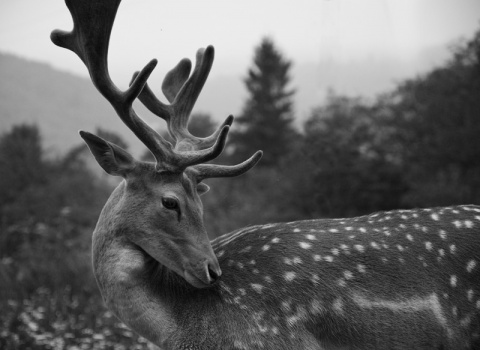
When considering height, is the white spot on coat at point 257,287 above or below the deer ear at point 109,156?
below

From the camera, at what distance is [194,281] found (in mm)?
3377

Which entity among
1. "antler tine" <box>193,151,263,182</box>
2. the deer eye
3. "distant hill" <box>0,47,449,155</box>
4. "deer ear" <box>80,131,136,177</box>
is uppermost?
"distant hill" <box>0,47,449,155</box>

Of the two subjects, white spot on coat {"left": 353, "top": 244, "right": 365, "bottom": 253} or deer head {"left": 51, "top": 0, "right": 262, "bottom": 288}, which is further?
white spot on coat {"left": 353, "top": 244, "right": 365, "bottom": 253}

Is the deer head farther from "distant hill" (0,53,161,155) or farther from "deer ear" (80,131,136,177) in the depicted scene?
"distant hill" (0,53,161,155)

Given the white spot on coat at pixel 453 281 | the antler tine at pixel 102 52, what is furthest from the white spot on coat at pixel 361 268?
the antler tine at pixel 102 52

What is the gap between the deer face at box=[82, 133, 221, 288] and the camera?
11.2 feet

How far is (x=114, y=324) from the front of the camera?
6.75m

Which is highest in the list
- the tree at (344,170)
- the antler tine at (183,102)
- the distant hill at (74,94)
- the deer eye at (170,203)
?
the distant hill at (74,94)

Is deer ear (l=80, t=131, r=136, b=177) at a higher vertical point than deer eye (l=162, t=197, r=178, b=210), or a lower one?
higher

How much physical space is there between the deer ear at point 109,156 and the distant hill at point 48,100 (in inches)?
997

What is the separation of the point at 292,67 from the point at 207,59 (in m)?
34.3

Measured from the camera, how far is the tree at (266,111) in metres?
33.3

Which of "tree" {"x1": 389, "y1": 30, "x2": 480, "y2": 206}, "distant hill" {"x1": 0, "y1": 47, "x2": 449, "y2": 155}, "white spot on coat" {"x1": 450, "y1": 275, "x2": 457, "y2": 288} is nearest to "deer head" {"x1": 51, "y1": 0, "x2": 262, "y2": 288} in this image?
"white spot on coat" {"x1": 450, "y1": 275, "x2": 457, "y2": 288}

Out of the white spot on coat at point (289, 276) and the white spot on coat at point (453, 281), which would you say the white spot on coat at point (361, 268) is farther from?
the white spot on coat at point (453, 281)
